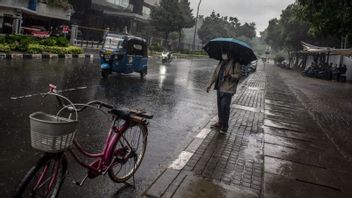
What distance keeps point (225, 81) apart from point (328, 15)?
27.4ft

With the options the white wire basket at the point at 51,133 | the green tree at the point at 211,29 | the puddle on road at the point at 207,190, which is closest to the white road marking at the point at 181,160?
the puddle on road at the point at 207,190

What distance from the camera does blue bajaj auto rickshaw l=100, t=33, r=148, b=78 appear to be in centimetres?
1611

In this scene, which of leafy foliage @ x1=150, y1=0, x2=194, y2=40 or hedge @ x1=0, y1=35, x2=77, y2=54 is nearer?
hedge @ x1=0, y1=35, x2=77, y2=54

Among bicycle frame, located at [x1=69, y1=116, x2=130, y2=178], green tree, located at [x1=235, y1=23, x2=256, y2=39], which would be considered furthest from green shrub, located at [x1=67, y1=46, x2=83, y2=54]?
green tree, located at [x1=235, y1=23, x2=256, y2=39]

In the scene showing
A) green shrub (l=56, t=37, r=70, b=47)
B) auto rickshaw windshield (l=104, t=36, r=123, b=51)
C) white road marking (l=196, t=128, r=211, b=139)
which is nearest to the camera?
white road marking (l=196, t=128, r=211, b=139)

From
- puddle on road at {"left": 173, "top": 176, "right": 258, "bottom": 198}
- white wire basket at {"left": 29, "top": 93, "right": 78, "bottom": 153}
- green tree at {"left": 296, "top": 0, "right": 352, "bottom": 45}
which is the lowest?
puddle on road at {"left": 173, "top": 176, "right": 258, "bottom": 198}

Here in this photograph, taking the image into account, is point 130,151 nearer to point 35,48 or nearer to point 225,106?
point 225,106

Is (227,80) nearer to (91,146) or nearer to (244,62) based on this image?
(244,62)

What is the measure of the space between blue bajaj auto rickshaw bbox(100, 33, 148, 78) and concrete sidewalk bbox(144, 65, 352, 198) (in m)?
7.70

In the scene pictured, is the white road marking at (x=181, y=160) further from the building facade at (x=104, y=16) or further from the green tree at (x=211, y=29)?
the green tree at (x=211, y=29)

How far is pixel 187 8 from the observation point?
64750 millimetres

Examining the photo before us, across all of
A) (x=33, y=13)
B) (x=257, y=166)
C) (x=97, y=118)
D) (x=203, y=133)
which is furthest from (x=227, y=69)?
(x=33, y=13)

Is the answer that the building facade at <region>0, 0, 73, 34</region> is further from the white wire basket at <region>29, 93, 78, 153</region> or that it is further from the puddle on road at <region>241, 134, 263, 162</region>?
the white wire basket at <region>29, 93, 78, 153</region>

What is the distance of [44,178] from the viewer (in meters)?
3.62
